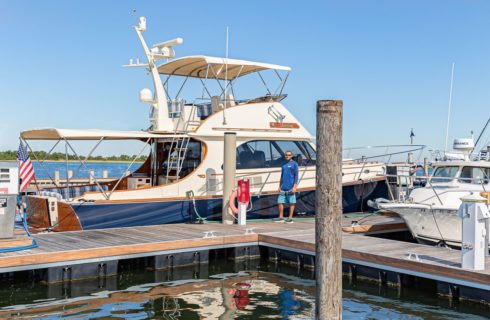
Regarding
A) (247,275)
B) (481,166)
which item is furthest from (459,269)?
(481,166)

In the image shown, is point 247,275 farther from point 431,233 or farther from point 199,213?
point 431,233

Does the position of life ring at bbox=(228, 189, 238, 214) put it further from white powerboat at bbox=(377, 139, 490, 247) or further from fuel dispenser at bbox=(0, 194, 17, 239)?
fuel dispenser at bbox=(0, 194, 17, 239)

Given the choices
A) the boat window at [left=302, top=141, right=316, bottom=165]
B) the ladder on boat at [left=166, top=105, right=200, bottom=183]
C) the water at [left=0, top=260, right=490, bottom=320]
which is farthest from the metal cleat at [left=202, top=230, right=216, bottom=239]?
the boat window at [left=302, top=141, right=316, bottom=165]

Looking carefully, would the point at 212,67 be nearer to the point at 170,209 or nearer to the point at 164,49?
the point at 164,49

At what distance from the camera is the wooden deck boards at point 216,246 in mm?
8727

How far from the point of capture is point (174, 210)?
12.6m

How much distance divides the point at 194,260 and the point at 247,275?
1.14 m

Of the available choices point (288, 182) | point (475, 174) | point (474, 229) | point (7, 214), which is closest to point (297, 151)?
point (288, 182)

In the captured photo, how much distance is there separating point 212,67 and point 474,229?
769 cm

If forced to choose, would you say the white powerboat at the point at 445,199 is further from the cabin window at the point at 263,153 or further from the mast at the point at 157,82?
the mast at the point at 157,82

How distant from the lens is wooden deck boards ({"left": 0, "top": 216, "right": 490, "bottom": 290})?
8.73 meters

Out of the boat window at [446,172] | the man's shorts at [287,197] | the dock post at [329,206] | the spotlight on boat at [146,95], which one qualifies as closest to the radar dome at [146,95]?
the spotlight on boat at [146,95]

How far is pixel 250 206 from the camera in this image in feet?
44.1

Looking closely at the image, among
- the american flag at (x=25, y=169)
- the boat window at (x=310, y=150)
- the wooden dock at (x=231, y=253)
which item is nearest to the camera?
the wooden dock at (x=231, y=253)
